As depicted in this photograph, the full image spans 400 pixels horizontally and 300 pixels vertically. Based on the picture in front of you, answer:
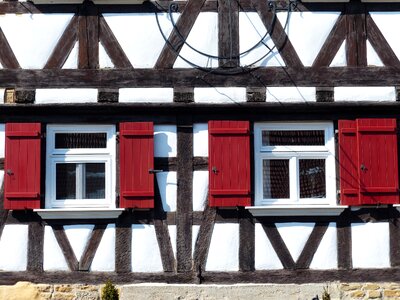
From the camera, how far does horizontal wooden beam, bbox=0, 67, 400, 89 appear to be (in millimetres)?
9815

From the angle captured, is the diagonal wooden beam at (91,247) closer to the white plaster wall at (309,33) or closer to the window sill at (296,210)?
the window sill at (296,210)

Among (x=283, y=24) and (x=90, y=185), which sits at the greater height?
(x=283, y=24)

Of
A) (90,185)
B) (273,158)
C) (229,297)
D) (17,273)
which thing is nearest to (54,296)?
(17,273)

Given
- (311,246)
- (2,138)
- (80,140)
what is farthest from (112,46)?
(311,246)

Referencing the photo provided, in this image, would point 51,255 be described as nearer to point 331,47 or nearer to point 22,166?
point 22,166

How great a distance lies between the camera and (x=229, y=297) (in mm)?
9609

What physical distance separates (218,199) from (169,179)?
63 cm

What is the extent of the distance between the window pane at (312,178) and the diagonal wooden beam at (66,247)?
109 inches

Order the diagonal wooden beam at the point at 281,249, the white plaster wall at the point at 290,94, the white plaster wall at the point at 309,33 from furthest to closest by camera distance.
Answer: the white plaster wall at the point at 309,33, the white plaster wall at the point at 290,94, the diagonal wooden beam at the point at 281,249

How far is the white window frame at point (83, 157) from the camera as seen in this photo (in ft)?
32.1

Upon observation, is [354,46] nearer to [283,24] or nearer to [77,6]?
[283,24]

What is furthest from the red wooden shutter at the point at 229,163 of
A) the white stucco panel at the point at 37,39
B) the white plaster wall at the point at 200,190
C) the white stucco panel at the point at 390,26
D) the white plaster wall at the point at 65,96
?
the white stucco panel at the point at 37,39

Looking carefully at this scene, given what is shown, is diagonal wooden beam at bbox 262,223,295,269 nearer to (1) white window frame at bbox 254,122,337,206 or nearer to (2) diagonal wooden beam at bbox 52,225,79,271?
(1) white window frame at bbox 254,122,337,206

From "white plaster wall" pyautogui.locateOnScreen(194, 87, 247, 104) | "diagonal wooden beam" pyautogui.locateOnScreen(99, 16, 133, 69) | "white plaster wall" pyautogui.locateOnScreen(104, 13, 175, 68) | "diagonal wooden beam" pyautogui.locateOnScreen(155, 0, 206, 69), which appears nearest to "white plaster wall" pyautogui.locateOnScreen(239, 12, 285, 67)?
"white plaster wall" pyautogui.locateOnScreen(194, 87, 247, 104)
